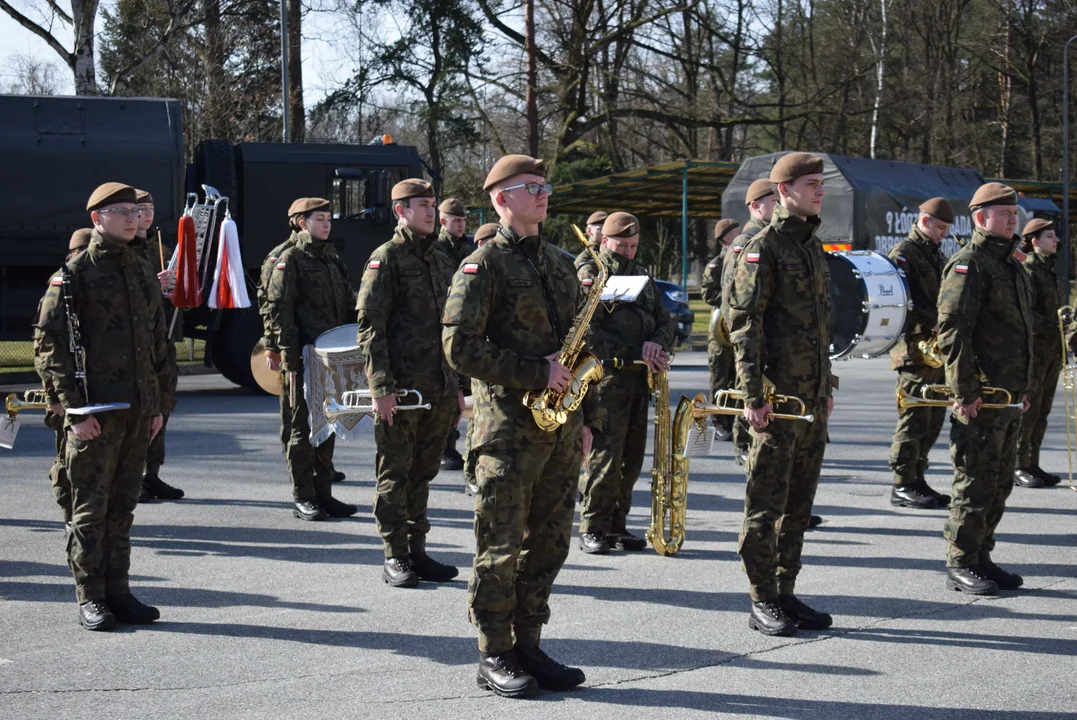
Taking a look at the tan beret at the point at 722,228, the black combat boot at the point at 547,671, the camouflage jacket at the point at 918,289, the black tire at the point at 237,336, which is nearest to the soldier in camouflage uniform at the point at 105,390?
the black combat boot at the point at 547,671

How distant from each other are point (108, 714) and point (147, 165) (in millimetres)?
12077

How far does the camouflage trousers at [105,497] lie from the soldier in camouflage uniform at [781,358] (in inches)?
114

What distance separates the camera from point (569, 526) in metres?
5.30

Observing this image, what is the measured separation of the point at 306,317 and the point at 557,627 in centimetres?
357

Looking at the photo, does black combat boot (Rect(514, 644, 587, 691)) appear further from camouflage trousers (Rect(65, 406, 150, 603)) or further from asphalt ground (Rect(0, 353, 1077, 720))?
camouflage trousers (Rect(65, 406, 150, 603))

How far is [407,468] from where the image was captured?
706cm

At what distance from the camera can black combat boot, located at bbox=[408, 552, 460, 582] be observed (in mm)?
→ 7105

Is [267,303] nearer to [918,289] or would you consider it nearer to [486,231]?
[486,231]

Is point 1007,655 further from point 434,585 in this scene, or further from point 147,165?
point 147,165

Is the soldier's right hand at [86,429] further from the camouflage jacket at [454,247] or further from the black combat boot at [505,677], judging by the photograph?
the camouflage jacket at [454,247]

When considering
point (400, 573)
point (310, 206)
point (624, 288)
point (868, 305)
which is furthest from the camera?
point (868, 305)

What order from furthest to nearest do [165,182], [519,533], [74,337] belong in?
[165,182] < [74,337] < [519,533]

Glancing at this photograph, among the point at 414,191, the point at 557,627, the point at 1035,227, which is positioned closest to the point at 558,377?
the point at 557,627

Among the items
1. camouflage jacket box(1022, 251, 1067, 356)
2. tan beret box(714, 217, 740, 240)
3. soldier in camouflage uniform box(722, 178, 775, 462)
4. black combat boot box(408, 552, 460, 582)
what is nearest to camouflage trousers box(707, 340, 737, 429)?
soldier in camouflage uniform box(722, 178, 775, 462)
